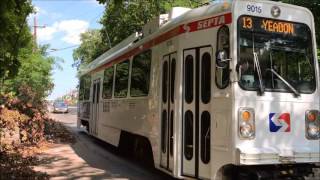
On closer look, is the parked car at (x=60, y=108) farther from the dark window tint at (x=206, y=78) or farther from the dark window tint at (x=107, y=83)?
the dark window tint at (x=206, y=78)

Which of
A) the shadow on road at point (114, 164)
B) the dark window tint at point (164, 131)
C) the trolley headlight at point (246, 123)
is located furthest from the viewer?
the shadow on road at point (114, 164)

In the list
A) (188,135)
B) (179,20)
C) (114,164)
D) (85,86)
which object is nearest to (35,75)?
(85,86)

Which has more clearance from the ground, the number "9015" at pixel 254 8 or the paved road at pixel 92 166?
the number "9015" at pixel 254 8

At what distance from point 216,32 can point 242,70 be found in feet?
2.90

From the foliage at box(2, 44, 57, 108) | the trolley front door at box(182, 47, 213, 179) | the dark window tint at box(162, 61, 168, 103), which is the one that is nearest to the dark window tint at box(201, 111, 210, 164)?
the trolley front door at box(182, 47, 213, 179)

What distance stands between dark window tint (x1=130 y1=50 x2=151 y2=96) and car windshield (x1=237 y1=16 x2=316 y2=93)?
349cm

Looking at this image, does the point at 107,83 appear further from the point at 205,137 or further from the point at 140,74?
the point at 205,137

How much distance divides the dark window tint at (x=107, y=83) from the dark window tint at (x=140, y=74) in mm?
3166

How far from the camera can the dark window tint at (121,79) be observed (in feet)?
46.6

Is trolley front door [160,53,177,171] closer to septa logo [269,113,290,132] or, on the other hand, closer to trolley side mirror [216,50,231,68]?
trolley side mirror [216,50,231,68]

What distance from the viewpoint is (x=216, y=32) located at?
915 cm

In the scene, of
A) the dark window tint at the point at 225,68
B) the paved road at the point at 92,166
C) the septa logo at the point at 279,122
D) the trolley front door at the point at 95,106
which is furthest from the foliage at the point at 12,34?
the trolley front door at the point at 95,106

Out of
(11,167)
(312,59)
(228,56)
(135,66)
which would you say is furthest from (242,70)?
(11,167)

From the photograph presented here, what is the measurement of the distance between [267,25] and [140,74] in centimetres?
437
